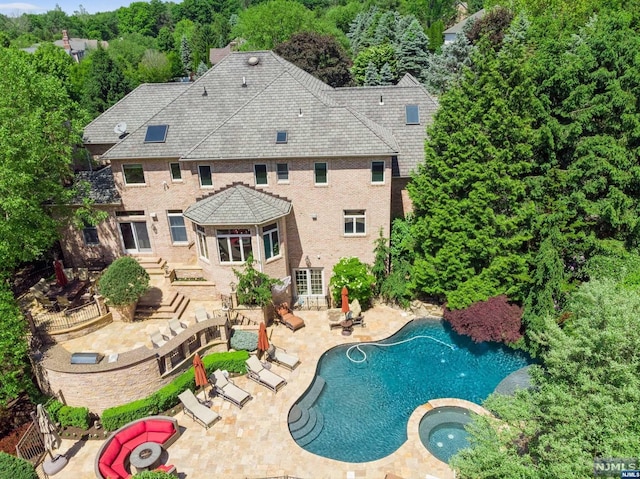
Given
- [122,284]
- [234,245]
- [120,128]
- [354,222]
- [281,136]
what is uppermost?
[120,128]

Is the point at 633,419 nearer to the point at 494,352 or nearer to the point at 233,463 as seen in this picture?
the point at 494,352

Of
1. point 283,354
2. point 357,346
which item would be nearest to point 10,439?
point 283,354

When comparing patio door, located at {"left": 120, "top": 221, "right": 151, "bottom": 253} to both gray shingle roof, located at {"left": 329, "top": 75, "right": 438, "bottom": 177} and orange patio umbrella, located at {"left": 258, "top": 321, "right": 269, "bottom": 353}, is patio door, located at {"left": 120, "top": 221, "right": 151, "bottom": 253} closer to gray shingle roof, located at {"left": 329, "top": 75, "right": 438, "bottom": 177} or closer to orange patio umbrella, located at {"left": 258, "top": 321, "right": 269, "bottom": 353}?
orange patio umbrella, located at {"left": 258, "top": 321, "right": 269, "bottom": 353}

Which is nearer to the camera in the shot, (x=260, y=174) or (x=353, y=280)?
(x=260, y=174)

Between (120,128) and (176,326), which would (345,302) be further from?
(120,128)

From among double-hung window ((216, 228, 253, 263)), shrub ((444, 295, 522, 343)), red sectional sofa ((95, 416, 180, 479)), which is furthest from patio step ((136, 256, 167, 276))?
shrub ((444, 295, 522, 343))

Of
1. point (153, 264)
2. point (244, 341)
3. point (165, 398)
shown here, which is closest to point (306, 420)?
point (244, 341)
